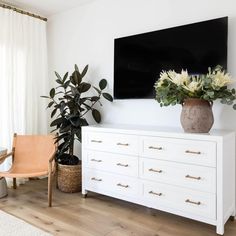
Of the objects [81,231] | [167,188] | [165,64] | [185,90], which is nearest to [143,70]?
[165,64]

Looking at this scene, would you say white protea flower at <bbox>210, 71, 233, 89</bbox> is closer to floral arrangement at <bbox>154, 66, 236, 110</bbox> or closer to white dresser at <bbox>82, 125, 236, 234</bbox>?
floral arrangement at <bbox>154, 66, 236, 110</bbox>

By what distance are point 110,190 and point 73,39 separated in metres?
2.19

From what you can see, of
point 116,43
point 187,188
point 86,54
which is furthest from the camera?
point 86,54

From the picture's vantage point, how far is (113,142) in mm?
2529

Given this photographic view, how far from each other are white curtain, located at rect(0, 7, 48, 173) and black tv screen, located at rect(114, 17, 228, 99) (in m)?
1.32

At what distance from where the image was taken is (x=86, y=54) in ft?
11.0

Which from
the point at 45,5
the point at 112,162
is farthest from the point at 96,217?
the point at 45,5

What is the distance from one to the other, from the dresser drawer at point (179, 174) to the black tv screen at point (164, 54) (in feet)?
2.61

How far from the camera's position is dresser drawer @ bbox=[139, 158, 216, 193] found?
6.50ft

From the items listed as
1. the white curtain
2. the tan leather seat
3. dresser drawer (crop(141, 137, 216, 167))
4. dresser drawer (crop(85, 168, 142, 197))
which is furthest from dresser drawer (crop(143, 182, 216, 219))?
the white curtain

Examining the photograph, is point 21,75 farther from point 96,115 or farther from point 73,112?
point 96,115

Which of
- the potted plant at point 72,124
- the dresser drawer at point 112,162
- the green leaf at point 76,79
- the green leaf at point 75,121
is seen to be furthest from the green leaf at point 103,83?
the dresser drawer at point 112,162

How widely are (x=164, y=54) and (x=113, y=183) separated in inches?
57.3

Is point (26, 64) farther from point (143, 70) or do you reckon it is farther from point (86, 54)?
point (143, 70)
